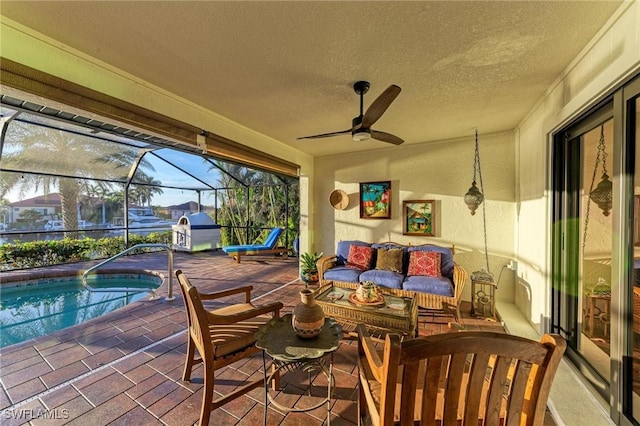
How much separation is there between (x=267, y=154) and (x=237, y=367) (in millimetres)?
2816

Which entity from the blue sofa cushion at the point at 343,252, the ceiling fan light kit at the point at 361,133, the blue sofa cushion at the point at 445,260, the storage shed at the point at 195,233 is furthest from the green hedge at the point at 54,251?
the blue sofa cushion at the point at 445,260

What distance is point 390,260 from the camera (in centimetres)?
384

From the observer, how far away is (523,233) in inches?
130

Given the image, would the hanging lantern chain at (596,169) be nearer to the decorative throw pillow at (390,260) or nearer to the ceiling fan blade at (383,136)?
Result: the ceiling fan blade at (383,136)

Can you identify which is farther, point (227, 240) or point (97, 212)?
point (227, 240)

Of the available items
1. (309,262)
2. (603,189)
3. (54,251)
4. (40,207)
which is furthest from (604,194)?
(40,207)

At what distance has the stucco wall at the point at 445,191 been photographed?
378 centimetres

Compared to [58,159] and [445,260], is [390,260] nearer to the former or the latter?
[445,260]

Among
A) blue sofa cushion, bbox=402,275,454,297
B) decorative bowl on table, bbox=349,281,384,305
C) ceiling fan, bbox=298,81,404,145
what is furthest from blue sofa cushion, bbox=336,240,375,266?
ceiling fan, bbox=298,81,404,145

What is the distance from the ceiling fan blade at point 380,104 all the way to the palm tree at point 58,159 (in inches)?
213

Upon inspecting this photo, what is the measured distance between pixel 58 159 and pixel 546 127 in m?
8.55

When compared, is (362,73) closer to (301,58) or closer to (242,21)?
(301,58)

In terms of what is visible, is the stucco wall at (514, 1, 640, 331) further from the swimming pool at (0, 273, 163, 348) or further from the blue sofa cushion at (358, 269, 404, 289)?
the swimming pool at (0, 273, 163, 348)

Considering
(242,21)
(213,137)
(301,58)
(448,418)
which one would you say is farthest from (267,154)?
(448,418)
